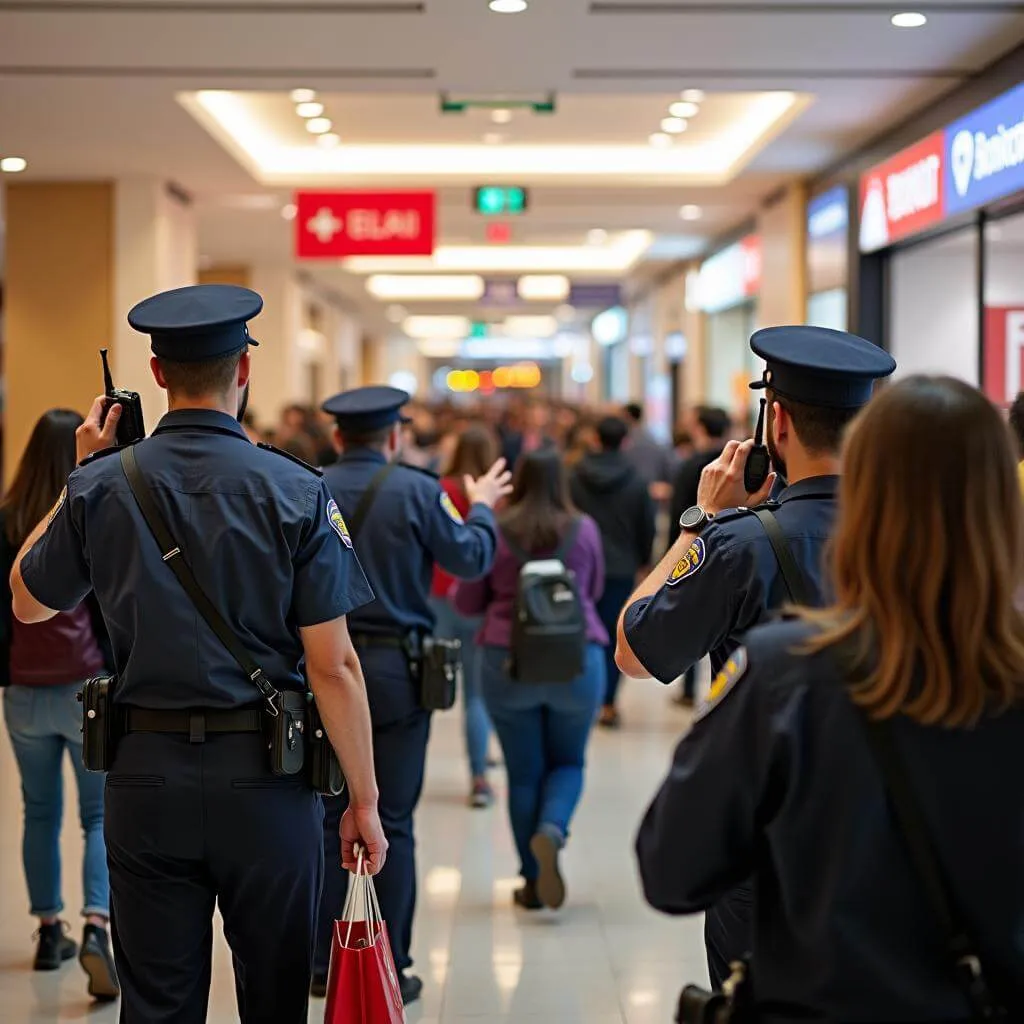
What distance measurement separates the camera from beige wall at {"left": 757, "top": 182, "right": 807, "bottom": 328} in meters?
10.9

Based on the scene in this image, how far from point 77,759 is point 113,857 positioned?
171cm

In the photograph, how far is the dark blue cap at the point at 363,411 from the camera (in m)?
4.06

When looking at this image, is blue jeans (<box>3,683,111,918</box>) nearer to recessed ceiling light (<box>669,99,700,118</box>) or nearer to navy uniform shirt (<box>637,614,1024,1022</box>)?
navy uniform shirt (<box>637,614,1024,1022</box>)

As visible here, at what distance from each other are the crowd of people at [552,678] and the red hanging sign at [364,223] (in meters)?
5.68

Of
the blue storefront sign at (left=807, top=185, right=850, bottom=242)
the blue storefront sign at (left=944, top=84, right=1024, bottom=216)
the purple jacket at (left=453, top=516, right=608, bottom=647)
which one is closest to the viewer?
the purple jacket at (left=453, top=516, right=608, bottom=647)

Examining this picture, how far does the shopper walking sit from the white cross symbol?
566cm

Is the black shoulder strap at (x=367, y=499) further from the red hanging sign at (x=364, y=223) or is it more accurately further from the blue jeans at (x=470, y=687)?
the red hanging sign at (x=364, y=223)

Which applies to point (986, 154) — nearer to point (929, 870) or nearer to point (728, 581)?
point (728, 581)

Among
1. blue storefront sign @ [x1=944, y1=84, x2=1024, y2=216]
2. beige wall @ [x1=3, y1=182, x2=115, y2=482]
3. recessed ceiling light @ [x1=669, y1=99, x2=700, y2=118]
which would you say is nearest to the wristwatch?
blue storefront sign @ [x1=944, y1=84, x2=1024, y2=216]

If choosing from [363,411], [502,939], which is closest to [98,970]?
[502,939]

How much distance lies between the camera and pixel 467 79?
7.52 metres

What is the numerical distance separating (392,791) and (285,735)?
151cm

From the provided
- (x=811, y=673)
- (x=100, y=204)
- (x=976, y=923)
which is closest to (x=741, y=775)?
(x=811, y=673)

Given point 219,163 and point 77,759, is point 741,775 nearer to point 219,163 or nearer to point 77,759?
point 77,759
